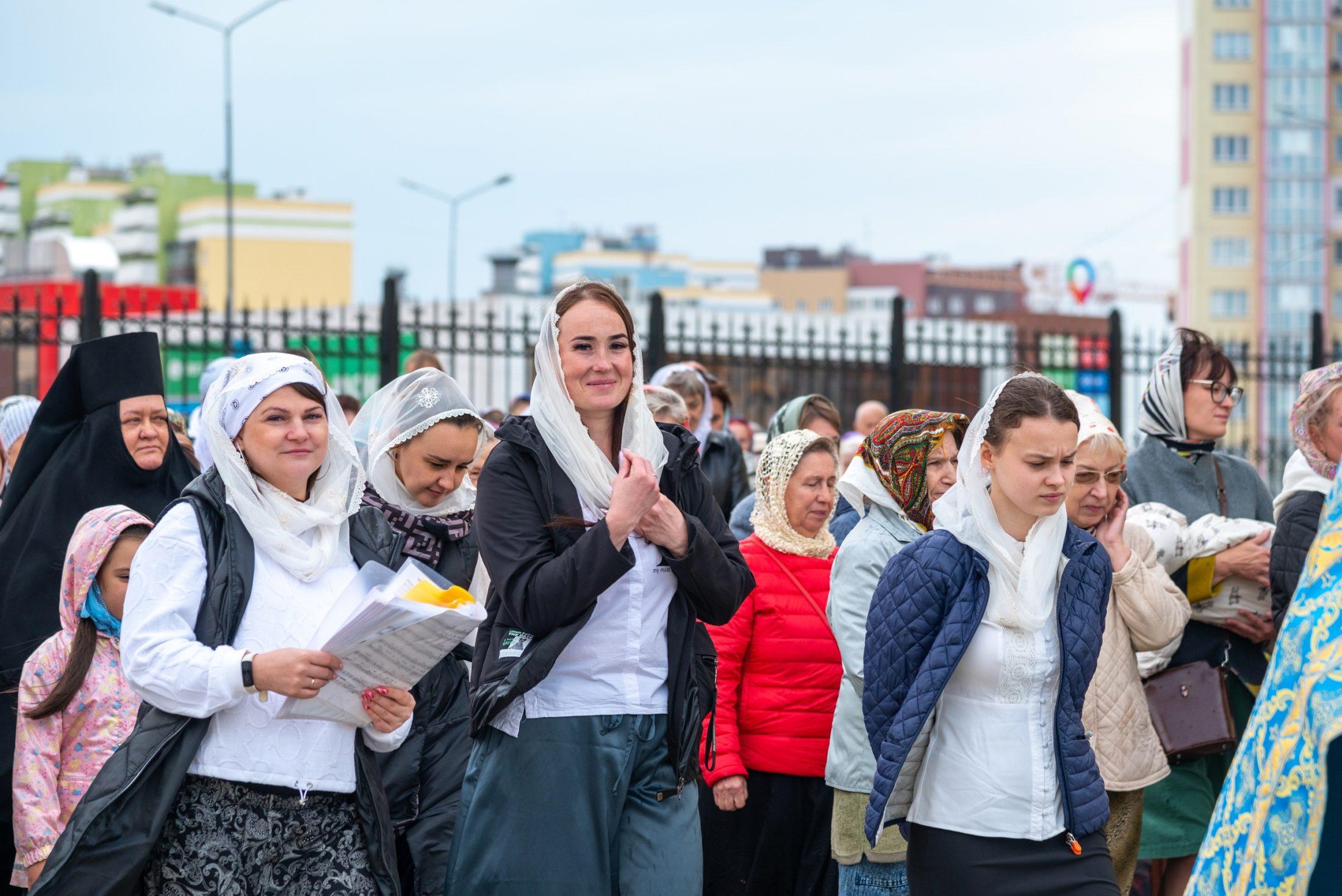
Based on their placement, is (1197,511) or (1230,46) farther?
(1230,46)

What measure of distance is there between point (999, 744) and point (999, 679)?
0.16 meters

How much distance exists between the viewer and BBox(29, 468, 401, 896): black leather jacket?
310 cm

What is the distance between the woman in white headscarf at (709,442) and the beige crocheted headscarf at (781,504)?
2183 mm

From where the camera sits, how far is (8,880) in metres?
4.78

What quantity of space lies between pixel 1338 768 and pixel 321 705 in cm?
229

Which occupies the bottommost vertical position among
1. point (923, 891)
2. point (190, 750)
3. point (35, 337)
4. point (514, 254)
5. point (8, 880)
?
point (8, 880)

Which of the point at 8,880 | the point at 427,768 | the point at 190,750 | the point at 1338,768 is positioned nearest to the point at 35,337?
the point at 8,880

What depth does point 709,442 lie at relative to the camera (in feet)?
25.1

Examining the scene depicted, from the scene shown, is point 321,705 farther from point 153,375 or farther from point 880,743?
point 153,375

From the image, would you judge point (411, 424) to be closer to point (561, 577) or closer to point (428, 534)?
point (428, 534)

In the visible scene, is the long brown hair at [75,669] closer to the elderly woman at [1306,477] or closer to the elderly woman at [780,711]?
the elderly woman at [780,711]

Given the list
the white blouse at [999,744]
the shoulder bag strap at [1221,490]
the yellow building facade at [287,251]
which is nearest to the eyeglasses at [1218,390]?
the shoulder bag strap at [1221,490]

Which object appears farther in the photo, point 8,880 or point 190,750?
point 8,880

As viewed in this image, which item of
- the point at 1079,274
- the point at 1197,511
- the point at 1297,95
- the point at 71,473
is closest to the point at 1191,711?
the point at 1197,511
